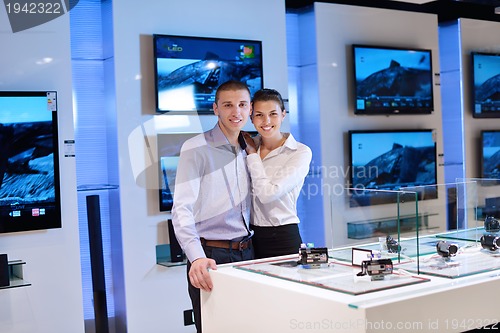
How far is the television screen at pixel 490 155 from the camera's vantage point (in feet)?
23.4

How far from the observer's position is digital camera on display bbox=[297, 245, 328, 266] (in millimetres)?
2502

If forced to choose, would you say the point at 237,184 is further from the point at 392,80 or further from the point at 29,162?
the point at 392,80

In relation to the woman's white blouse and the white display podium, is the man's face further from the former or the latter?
the white display podium

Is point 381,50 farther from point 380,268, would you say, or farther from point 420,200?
point 380,268

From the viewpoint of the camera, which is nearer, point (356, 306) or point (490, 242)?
point (356, 306)

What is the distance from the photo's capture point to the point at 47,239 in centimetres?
459

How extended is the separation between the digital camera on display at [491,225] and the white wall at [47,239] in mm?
2865

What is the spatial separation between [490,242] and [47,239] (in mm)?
3056

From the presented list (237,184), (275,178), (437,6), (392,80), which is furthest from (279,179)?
(437,6)

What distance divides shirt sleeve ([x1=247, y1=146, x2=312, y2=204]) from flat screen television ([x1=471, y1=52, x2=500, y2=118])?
4487 millimetres

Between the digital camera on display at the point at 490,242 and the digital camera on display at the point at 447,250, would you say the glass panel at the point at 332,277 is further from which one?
the digital camera on display at the point at 490,242

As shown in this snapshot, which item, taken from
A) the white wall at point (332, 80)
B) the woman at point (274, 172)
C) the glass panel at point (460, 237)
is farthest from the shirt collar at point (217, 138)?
the white wall at point (332, 80)

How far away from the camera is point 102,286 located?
4648 mm

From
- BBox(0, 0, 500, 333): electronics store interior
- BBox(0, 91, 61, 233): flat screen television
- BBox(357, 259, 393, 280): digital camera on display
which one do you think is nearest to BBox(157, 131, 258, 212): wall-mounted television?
BBox(0, 0, 500, 333): electronics store interior
